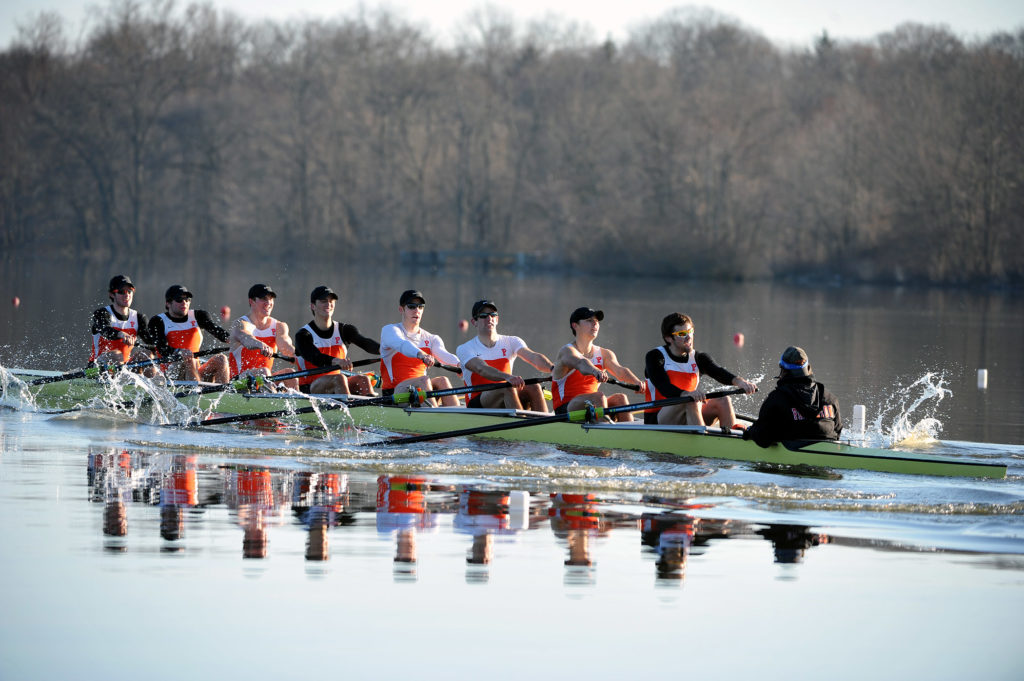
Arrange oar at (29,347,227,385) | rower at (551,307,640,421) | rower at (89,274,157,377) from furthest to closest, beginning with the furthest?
rower at (89,274,157,377) → oar at (29,347,227,385) → rower at (551,307,640,421)

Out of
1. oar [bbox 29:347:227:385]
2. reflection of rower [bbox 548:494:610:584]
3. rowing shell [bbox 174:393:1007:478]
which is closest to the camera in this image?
reflection of rower [bbox 548:494:610:584]

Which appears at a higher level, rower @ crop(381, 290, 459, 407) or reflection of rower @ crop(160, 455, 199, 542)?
rower @ crop(381, 290, 459, 407)

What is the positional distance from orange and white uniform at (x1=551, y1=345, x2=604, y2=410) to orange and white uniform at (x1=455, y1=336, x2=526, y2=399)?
52 cm

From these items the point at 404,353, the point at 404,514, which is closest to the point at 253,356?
the point at 404,353

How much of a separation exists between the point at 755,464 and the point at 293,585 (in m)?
4.37

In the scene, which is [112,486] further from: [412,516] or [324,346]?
[324,346]

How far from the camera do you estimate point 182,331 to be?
43.2 ft

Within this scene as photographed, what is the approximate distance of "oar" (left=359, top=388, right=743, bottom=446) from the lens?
9906 millimetres

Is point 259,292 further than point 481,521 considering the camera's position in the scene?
Yes

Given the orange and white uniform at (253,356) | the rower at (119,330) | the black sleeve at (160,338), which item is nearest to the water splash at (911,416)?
the orange and white uniform at (253,356)

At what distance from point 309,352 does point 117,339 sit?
235 centimetres

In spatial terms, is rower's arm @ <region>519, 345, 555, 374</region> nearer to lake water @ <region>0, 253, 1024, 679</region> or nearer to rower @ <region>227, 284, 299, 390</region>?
lake water @ <region>0, 253, 1024, 679</region>

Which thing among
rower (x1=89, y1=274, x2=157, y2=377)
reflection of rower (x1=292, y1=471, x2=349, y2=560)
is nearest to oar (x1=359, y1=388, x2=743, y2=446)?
reflection of rower (x1=292, y1=471, x2=349, y2=560)

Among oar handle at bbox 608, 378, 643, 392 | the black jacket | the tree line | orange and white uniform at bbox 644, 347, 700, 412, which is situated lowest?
the black jacket
